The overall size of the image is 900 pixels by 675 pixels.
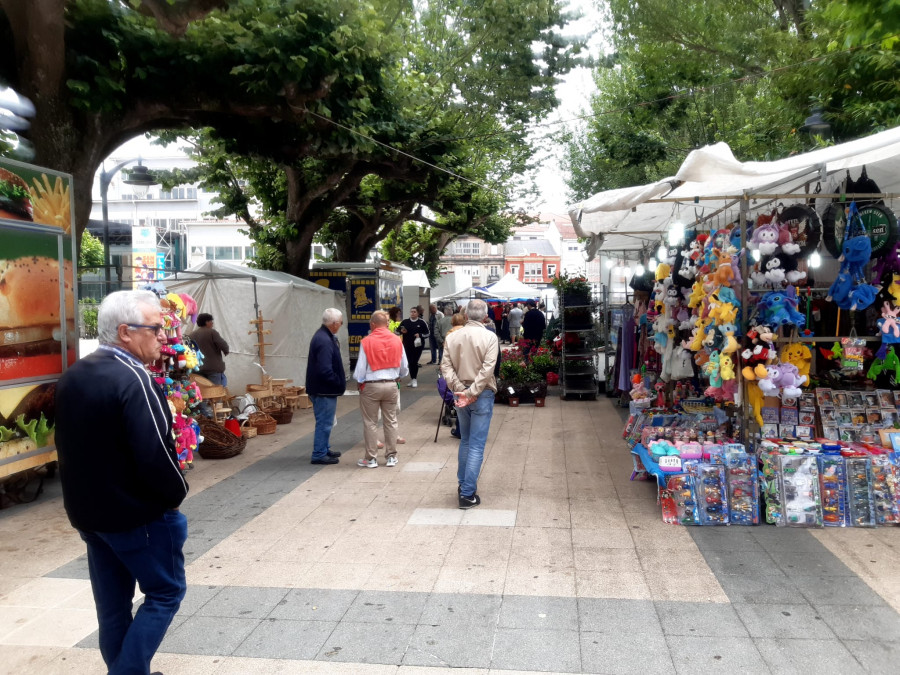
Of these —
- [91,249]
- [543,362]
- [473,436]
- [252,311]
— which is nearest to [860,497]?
[473,436]

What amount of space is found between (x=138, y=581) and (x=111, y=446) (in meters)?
0.57

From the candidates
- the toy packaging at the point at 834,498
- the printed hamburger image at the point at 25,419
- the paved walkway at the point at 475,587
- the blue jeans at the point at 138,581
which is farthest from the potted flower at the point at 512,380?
the blue jeans at the point at 138,581

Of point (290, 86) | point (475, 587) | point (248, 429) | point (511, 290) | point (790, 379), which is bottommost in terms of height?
point (475, 587)

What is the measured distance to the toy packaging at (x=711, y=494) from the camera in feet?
17.1


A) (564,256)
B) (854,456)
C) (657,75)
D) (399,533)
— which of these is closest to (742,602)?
(854,456)

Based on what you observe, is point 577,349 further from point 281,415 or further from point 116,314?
point 116,314

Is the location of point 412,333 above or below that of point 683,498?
above

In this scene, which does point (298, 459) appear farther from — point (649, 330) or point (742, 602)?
point (742, 602)

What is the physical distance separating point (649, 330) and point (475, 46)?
8900mm

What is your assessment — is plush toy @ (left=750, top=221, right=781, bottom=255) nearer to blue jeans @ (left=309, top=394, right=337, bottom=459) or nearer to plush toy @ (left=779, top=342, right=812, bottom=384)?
plush toy @ (left=779, top=342, right=812, bottom=384)

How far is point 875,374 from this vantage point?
17.8ft

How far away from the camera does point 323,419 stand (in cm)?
761

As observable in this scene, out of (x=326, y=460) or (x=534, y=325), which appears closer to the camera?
(x=326, y=460)

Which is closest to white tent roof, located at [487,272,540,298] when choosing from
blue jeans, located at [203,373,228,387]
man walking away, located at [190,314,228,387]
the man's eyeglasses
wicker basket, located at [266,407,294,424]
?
wicker basket, located at [266,407,294,424]
